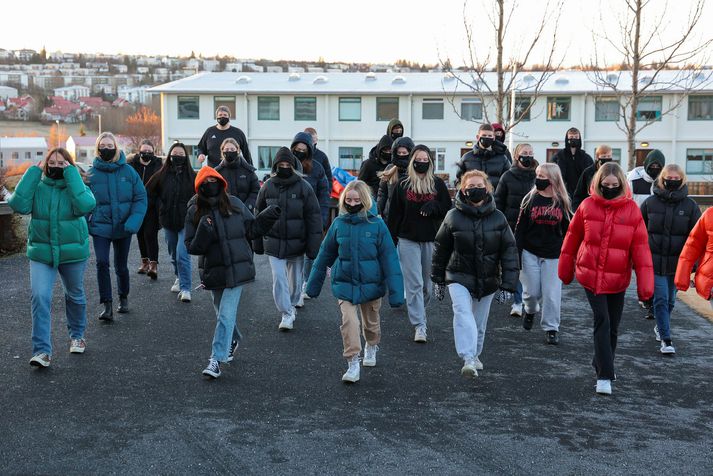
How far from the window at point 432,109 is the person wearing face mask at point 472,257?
4314cm

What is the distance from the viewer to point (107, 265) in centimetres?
966

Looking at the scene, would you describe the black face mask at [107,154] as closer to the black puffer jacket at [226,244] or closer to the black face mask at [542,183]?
the black puffer jacket at [226,244]

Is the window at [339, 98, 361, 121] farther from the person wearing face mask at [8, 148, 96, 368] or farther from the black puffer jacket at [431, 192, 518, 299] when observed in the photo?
the black puffer jacket at [431, 192, 518, 299]

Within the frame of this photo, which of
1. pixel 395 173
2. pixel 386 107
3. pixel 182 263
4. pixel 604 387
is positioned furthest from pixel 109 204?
pixel 386 107

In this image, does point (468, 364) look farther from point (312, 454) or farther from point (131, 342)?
point (131, 342)

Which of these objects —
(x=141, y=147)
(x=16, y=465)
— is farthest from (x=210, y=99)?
(x=16, y=465)

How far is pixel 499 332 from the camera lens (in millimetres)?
9594

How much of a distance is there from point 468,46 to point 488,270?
55.5ft

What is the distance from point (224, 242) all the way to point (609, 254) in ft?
10.6

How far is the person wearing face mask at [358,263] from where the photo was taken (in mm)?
7555

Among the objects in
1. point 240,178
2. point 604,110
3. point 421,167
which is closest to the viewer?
point 421,167

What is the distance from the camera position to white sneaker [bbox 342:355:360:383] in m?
7.39

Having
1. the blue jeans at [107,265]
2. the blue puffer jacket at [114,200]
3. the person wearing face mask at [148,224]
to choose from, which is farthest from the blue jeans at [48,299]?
the person wearing face mask at [148,224]

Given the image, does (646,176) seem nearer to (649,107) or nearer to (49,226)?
(49,226)
